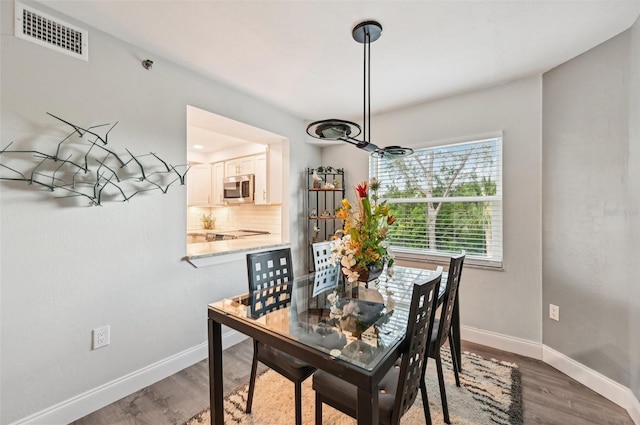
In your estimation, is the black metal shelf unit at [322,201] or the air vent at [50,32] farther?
the black metal shelf unit at [322,201]

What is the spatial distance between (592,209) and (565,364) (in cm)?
125

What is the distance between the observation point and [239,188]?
430 centimetres

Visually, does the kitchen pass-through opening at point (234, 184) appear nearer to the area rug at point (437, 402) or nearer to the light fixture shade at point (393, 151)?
the area rug at point (437, 402)

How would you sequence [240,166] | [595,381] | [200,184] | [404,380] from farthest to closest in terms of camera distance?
[200,184] → [240,166] → [595,381] → [404,380]

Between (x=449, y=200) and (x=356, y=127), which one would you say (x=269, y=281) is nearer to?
(x=356, y=127)

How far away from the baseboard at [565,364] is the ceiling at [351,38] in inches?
94.8

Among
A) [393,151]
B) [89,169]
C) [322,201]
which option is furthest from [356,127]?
[322,201]

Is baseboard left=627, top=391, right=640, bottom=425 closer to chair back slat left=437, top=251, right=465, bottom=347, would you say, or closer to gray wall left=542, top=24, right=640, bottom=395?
gray wall left=542, top=24, right=640, bottom=395

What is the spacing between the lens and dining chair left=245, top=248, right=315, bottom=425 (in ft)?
4.84

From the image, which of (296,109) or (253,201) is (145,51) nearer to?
(296,109)

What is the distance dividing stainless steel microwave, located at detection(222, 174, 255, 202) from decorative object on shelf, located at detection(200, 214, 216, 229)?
114cm

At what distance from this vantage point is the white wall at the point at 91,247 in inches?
60.3

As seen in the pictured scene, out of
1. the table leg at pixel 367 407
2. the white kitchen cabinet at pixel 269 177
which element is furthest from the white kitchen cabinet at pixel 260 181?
the table leg at pixel 367 407

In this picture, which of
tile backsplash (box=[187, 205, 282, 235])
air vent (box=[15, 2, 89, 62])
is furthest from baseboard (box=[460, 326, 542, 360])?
air vent (box=[15, 2, 89, 62])
